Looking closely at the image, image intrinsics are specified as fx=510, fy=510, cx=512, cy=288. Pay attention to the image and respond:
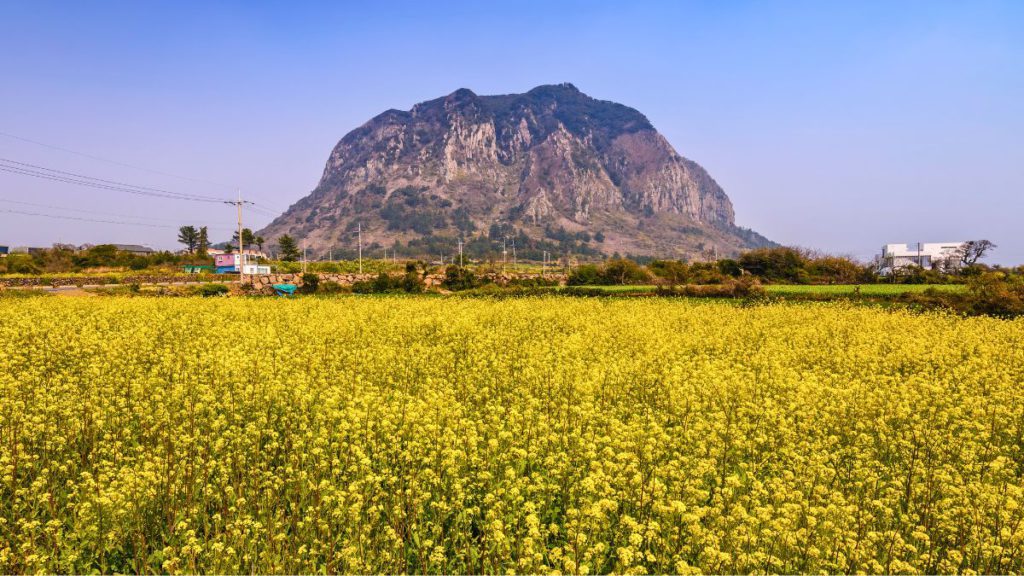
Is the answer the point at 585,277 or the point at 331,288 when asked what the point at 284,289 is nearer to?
the point at 331,288

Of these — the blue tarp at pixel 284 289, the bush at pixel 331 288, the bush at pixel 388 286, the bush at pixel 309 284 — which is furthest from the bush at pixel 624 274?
the blue tarp at pixel 284 289

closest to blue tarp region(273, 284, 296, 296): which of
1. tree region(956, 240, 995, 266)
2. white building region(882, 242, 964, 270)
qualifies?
tree region(956, 240, 995, 266)

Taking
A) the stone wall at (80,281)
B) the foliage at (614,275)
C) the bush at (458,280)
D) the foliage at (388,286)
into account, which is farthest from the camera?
the foliage at (614,275)

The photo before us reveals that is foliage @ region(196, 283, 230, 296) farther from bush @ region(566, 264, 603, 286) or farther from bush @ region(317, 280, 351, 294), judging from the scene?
A: bush @ region(566, 264, 603, 286)

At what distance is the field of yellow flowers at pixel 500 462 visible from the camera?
18.3 ft

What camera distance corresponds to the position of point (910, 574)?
5.39m

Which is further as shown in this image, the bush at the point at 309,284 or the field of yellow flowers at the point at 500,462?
the bush at the point at 309,284

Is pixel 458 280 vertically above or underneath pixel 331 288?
above

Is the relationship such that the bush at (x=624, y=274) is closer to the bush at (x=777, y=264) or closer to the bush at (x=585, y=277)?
the bush at (x=585, y=277)

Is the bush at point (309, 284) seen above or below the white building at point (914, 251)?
below

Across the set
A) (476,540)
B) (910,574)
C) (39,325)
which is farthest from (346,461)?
(39,325)

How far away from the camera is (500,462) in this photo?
736 centimetres

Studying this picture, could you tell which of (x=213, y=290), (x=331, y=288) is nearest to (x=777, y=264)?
(x=331, y=288)

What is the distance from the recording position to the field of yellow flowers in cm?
559
